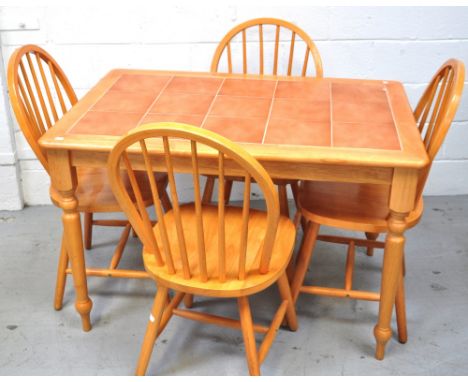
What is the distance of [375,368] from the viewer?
6.23 feet

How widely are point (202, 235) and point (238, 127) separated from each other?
40 cm

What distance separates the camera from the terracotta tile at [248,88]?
2035 mm

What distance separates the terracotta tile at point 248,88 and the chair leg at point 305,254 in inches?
18.4

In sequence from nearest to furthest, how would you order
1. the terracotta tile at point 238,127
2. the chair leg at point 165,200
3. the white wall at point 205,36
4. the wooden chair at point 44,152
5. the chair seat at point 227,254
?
the chair seat at point 227,254, the terracotta tile at point 238,127, the wooden chair at point 44,152, the chair leg at point 165,200, the white wall at point 205,36

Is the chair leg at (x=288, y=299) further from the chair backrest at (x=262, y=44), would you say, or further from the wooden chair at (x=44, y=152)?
the chair backrest at (x=262, y=44)

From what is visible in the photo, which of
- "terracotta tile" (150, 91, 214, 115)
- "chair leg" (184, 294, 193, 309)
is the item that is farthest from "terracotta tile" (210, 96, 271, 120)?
"chair leg" (184, 294, 193, 309)

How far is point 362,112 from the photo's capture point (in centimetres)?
189

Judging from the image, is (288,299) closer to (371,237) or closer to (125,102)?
(371,237)

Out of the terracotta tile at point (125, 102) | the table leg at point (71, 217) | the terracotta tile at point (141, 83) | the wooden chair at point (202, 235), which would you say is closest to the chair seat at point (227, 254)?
the wooden chair at point (202, 235)

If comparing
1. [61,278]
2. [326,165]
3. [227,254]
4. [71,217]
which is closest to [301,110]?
[326,165]

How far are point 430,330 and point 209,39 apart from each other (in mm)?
1460

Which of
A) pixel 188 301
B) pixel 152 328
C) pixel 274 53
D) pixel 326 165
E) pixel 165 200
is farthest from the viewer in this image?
pixel 274 53

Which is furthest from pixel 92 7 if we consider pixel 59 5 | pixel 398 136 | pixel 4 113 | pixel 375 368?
pixel 375 368

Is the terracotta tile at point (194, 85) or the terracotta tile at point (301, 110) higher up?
the terracotta tile at point (194, 85)
